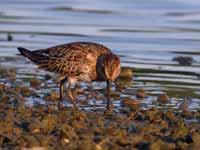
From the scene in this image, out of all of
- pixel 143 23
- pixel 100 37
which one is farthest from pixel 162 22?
pixel 100 37

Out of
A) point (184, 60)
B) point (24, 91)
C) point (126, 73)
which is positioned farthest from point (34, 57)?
point (184, 60)

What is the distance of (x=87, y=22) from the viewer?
2281 cm

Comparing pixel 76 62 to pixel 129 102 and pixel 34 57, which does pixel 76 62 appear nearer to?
pixel 34 57

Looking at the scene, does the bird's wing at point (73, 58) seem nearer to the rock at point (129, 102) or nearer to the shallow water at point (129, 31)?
the rock at point (129, 102)

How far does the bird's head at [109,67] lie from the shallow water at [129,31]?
756 mm

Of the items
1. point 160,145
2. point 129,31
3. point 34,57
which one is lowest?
point 129,31

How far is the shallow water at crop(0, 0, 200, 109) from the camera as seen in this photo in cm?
1562

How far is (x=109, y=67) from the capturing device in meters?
12.7

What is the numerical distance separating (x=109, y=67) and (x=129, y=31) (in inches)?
347

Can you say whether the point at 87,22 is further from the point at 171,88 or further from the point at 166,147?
the point at 166,147

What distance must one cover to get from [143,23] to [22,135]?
12959 millimetres

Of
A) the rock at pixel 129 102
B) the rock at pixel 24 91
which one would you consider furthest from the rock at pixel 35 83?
the rock at pixel 129 102

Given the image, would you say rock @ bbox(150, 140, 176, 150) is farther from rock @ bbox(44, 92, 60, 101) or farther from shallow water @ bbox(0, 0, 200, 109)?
rock @ bbox(44, 92, 60, 101)

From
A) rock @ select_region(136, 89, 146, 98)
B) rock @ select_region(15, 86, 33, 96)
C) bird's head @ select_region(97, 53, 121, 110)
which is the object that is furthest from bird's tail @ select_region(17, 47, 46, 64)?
rock @ select_region(136, 89, 146, 98)
